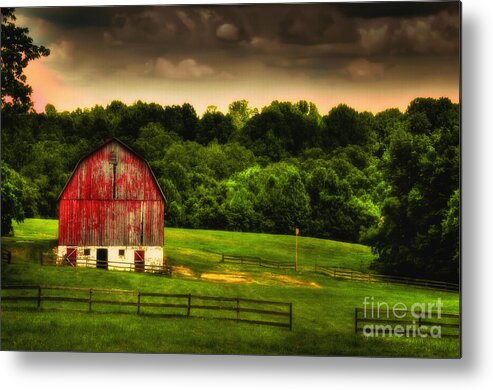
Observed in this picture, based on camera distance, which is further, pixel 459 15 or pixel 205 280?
pixel 205 280

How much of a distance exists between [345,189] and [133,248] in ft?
8.74

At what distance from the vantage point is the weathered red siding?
10000 mm

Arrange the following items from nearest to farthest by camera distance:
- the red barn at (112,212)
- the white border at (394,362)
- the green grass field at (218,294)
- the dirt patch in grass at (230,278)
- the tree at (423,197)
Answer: the white border at (394,362)
the tree at (423,197)
the green grass field at (218,294)
the dirt patch in grass at (230,278)
the red barn at (112,212)

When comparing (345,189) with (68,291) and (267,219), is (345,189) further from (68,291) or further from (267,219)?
(68,291)

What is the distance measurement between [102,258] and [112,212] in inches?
22.8

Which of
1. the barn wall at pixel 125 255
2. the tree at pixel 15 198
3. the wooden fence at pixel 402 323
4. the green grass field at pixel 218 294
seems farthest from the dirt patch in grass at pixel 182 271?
the wooden fence at pixel 402 323

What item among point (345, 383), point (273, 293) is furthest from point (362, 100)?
point (345, 383)

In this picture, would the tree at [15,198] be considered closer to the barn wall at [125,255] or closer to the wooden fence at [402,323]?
the barn wall at [125,255]

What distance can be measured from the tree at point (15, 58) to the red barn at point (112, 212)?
109cm

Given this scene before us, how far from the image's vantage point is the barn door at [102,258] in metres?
10.1

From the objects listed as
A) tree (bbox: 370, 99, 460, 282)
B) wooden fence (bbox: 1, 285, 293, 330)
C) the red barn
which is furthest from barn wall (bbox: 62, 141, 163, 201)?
tree (bbox: 370, 99, 460, 282)

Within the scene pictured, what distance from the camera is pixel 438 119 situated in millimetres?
9516

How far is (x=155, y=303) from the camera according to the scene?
9.91 meters

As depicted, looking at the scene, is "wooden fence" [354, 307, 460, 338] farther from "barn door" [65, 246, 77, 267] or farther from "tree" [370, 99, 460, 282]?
"barn door" [65, 246, 77, 267]
